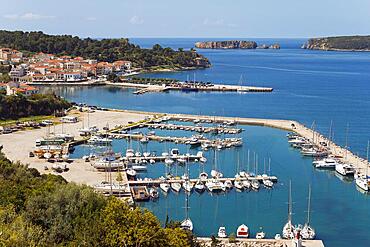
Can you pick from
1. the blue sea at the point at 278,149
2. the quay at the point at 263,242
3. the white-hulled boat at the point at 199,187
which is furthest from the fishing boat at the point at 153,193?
the quay at the point at 263,242

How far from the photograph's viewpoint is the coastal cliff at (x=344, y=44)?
160250mm

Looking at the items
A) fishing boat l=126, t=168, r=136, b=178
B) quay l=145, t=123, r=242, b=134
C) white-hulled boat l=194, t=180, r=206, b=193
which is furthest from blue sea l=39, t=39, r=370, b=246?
quay l=145, t=123, r=242, b=134

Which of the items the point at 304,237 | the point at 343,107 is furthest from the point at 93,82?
the point at 304,237

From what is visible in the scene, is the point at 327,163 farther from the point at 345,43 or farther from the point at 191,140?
the point at 345,43

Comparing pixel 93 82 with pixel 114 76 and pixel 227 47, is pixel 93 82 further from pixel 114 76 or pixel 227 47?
pixel 227 47

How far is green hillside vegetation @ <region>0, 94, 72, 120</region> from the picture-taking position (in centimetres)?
3319

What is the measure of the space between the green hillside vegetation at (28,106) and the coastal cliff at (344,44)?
13629 centimetres

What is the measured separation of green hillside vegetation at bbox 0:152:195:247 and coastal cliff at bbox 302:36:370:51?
6116 inches

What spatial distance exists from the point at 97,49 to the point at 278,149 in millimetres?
52819

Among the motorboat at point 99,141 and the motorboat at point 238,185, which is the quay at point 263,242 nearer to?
the motorboat at point 238,185

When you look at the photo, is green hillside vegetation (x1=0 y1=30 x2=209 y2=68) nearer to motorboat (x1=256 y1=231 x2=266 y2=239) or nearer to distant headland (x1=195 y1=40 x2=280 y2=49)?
motorboat (x1=256 y1=231 x2=266 y2=239)

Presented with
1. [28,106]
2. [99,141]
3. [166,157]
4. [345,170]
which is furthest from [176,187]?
[28,106]

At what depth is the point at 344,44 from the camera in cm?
16150

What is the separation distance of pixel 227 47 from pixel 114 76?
112747 millimetres
